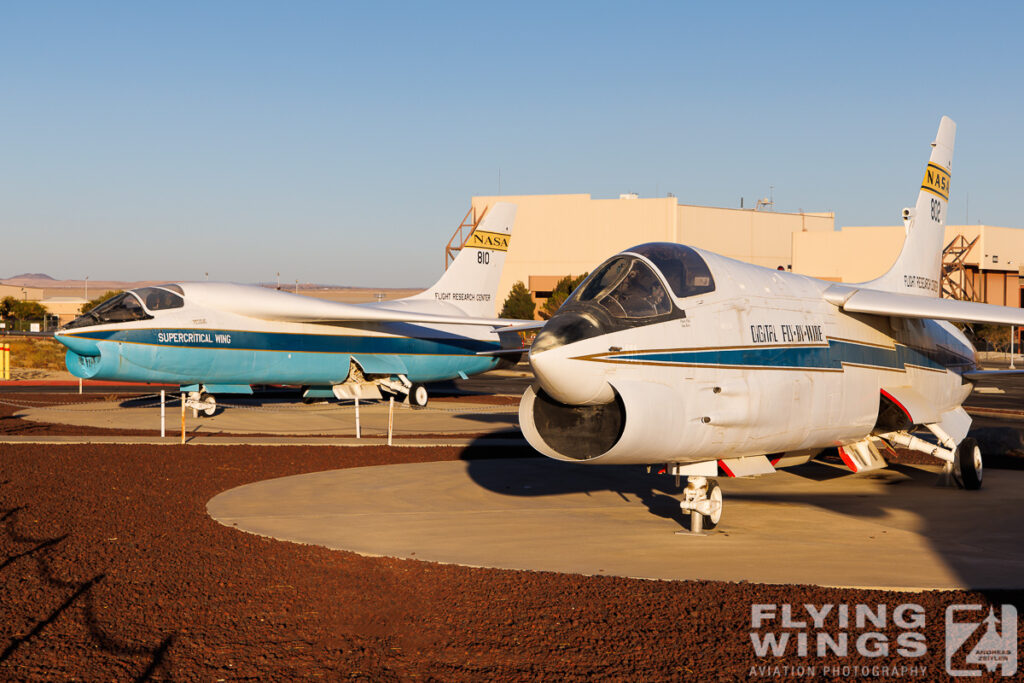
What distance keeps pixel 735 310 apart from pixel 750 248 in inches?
3531

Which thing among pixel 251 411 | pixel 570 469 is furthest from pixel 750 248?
pixel 570 469

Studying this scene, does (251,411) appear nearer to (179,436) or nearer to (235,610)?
(179,436)

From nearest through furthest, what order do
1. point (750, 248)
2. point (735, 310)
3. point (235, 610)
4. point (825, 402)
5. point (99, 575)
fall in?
point (235, 610)
point (99, 575)
point (735, 310)
point (825, 402)
point (750, 248)

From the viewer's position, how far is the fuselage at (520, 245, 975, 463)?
908cm

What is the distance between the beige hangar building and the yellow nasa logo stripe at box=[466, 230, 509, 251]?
2167 inches

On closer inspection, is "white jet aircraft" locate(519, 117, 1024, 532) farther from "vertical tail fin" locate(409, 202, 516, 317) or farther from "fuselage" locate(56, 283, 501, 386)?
"vertical tail fin" locate(409, 202, 516, 317)

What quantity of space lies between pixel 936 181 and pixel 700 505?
973 cm

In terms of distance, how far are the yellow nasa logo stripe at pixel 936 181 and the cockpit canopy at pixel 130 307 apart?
17.2 metres

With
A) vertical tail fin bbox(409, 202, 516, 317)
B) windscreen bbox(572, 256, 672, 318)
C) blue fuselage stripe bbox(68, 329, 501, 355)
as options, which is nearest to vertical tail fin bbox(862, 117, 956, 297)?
windscreen bbox(572, 256, 672, 318)

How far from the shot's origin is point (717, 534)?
10891 millimetres

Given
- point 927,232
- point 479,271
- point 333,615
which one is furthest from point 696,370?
point 479,271

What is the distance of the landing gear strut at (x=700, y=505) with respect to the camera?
10.8 meters

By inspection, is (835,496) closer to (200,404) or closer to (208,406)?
(208,406)

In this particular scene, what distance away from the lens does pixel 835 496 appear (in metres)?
13.8
